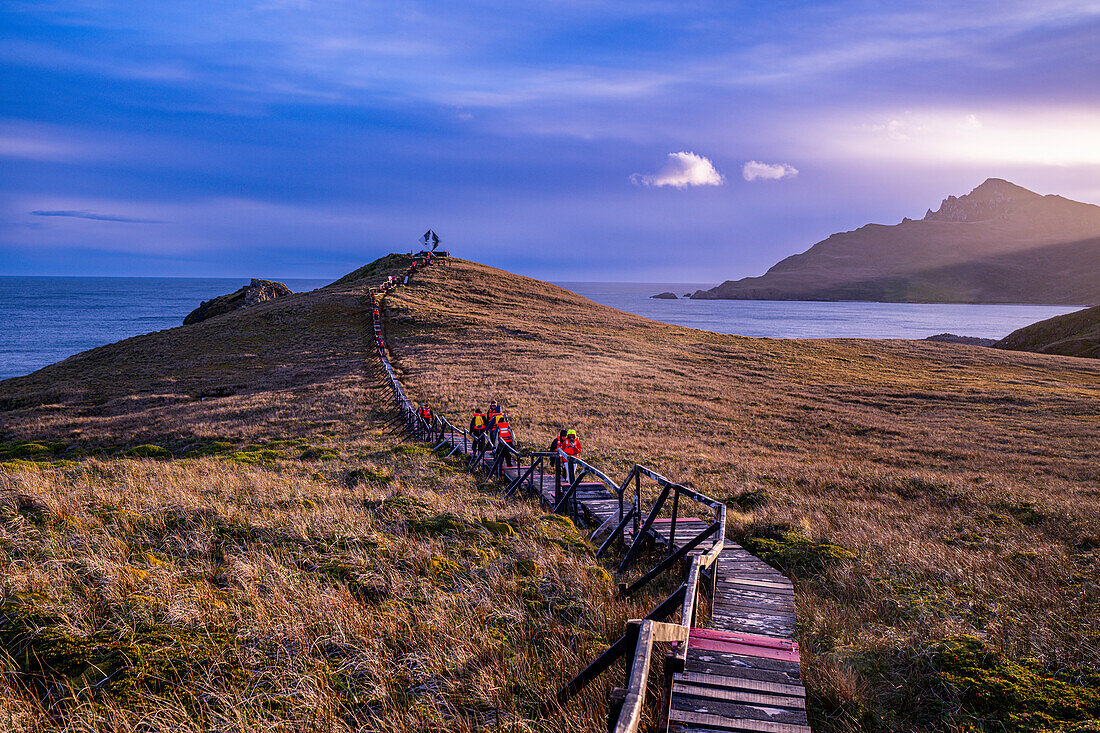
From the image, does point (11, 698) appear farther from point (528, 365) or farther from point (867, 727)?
point (528, 365)

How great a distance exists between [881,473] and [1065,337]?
7742cm

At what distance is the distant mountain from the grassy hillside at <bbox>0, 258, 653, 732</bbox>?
265 ft

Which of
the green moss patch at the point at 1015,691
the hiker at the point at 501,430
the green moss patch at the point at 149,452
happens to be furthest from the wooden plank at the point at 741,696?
the green moss patch at the point at 149,452

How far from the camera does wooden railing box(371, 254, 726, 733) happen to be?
347 centimetres

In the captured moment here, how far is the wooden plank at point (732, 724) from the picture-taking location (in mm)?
4008

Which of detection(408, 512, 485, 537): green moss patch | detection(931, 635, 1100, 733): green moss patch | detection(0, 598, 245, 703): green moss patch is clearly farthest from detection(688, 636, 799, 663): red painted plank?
detection(0, 598, 245, 703): green moss patch

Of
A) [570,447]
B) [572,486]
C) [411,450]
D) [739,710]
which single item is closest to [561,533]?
[572,486]

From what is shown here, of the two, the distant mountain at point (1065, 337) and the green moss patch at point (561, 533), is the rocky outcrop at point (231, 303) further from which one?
the distant mountain at point (1065, 337)

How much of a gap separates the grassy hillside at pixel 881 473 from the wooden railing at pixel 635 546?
Result: 4.61 feet

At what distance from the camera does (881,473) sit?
1641cm

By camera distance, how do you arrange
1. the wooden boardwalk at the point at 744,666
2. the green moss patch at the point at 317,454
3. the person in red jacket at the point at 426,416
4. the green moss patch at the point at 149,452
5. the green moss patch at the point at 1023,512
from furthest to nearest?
1. the person in red jacket at the point at 426,416
2. the green moss patch at the point at 149,452
3. the green moss patch at the point at 317,454
4. the green moss patch at the point at 1023,512
5. the wooden boardwalk at the point at 744,666

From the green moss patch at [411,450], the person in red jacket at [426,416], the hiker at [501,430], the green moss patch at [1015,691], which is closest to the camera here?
the green moss patch at [1015,691]

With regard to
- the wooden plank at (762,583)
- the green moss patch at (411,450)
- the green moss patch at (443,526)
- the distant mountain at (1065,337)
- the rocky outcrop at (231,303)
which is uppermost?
the rocky outcrop at (231,303)

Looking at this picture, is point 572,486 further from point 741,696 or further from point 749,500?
point 741,696
